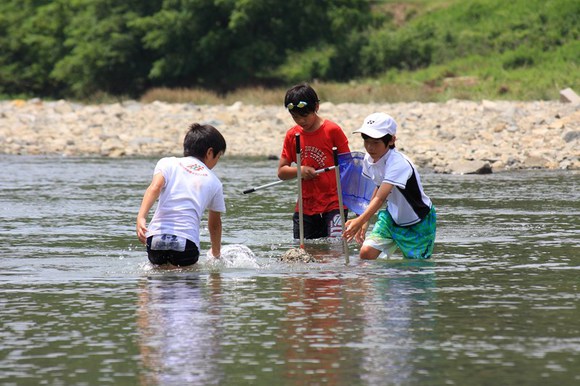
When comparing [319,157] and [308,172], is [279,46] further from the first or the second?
[308,172]

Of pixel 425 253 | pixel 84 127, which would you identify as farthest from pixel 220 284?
pixel 84 127

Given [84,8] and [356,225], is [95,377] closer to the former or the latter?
[356,225]

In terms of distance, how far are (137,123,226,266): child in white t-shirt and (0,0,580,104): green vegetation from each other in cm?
3815

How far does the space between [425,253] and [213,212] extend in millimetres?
1889

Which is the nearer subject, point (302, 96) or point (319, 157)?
point (302, 96)

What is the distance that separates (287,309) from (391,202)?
2.40 m

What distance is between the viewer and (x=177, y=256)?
9.91 m

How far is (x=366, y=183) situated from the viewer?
11539 millimetres

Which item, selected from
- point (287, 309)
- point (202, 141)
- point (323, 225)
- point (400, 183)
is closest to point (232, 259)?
point (202, 141)

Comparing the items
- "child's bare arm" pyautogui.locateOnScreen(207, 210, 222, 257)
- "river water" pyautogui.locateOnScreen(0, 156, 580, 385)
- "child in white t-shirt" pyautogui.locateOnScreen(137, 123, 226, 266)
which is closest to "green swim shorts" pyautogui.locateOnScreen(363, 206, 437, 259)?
"river water" pyautogui.locateOnScreen(0, 156, 580, 385)

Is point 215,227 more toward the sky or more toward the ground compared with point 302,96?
more toward the ground

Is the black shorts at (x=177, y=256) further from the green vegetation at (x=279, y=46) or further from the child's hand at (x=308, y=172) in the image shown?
the green vegetation at (x=279, y=46)

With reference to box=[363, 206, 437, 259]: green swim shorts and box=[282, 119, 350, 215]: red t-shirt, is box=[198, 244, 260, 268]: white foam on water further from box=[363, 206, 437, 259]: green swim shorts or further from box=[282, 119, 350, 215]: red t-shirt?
box=[282, 119, 350, 215]: red t-shirt

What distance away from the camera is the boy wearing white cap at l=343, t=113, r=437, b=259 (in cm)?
1013
